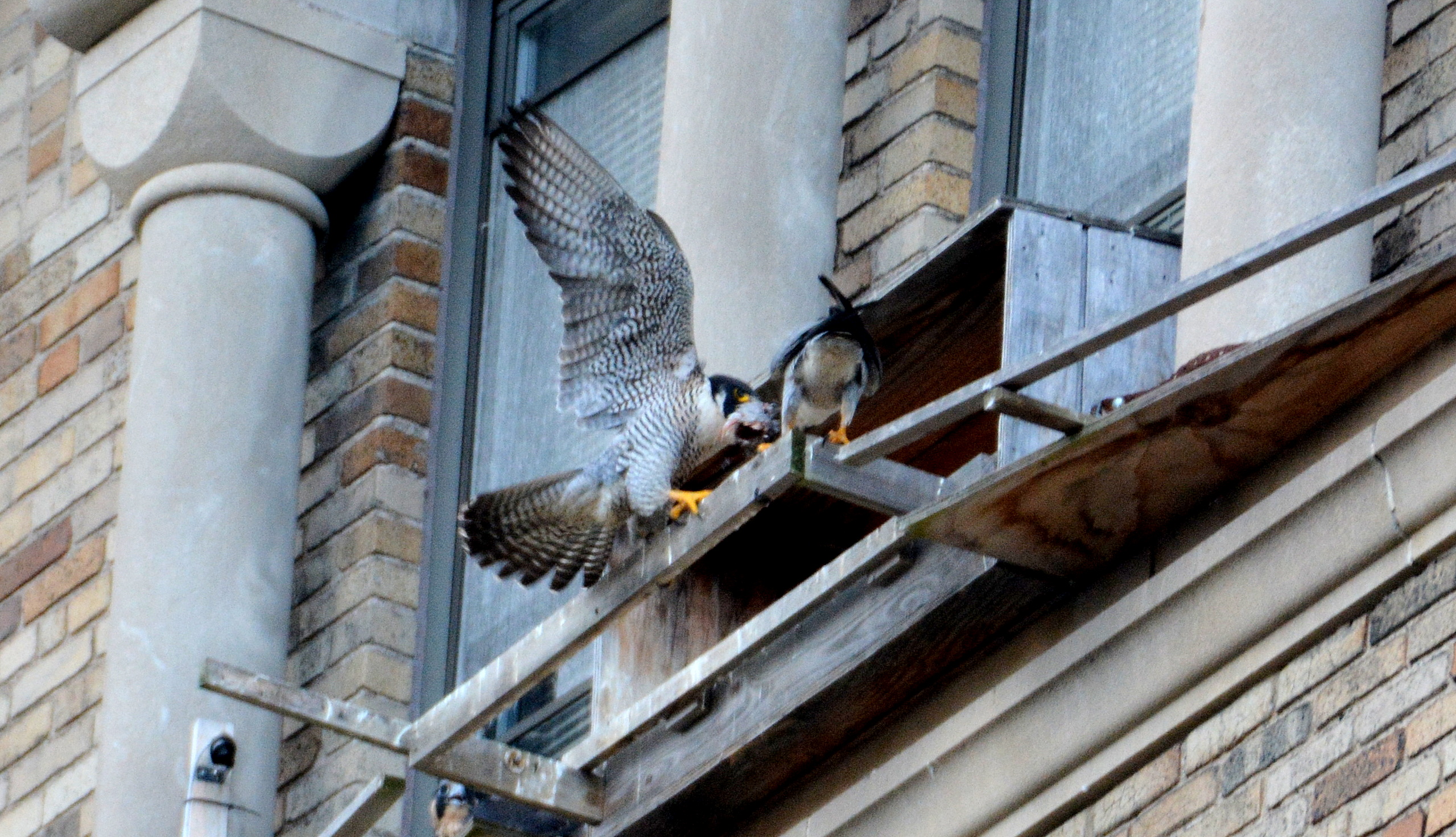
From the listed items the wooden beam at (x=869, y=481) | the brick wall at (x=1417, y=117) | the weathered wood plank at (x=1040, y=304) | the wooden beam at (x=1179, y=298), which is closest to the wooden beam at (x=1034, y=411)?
the wooden beam at (x=1179, y=298)

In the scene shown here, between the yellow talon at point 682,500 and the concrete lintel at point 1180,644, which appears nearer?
the concrete lintel at point 1180,644

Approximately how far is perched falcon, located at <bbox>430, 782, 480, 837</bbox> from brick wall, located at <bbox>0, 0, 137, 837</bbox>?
1939 millimetres

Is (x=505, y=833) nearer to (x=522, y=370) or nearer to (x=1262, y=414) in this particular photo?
(x=1262, y=414)

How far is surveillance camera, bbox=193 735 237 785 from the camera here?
25.7 feet

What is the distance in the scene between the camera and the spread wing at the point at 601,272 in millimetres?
6531

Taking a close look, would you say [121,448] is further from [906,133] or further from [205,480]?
[906,133]

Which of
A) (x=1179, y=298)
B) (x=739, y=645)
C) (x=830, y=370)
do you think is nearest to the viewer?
(x=1179, y=298)

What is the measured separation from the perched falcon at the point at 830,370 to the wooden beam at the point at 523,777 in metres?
0.77

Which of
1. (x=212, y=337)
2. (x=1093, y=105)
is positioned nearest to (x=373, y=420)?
(x=212, y=337)

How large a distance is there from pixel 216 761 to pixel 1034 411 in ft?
10.4

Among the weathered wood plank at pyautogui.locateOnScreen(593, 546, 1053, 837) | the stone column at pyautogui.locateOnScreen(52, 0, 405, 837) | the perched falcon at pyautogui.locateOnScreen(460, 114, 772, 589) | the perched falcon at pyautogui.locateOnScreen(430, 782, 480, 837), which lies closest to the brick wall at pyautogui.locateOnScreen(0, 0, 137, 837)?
the stone column at pyautogui.locateOnScreen(52, 0, 405, 837)

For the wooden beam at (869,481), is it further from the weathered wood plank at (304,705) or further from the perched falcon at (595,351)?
the weathered wood plank at (304,705)

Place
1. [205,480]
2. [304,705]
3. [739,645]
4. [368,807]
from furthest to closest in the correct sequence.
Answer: [205,480], [368,807], [304,705], [739,645]

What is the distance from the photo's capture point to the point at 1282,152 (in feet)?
19.1
